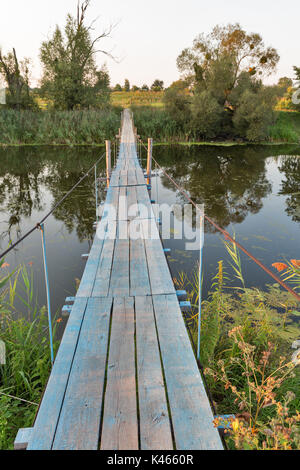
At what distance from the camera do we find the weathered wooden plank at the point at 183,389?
1.23m

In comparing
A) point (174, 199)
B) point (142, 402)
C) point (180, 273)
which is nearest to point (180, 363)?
point (142, 402)

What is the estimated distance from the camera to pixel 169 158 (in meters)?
11.5

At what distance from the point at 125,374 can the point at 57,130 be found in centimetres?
1387

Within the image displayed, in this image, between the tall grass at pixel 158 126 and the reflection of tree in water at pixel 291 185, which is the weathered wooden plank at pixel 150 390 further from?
the tall grass at pixel 158 126

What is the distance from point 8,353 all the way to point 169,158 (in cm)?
1026

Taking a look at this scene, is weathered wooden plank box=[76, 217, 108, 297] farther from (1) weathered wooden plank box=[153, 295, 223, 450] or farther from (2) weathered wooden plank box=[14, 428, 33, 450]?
(2) weathered wooden plank box=[14, 428, 33, 450]

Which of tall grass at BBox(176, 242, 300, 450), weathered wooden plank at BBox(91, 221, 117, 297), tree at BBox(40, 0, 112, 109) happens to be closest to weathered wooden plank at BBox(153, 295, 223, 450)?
tall grass at BBox(176, 242, 300, 450)

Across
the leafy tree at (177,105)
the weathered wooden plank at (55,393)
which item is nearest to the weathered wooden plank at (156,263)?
the weathered wooden plank at (55,393)

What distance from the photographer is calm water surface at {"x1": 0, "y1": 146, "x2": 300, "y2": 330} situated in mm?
4309

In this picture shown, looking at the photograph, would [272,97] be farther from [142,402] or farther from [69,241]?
[142,402]

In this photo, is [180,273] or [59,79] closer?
[180,273]

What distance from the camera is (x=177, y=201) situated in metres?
7.29

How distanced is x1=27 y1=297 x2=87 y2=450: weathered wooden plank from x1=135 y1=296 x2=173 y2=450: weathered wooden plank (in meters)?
0.38

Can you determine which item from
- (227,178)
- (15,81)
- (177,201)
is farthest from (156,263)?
(15,81)
